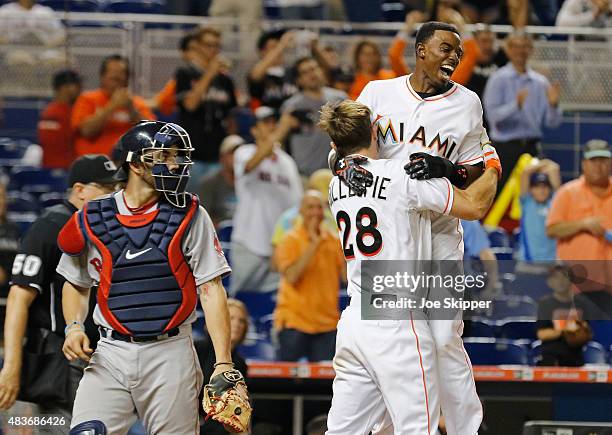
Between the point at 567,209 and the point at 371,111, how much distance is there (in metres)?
4.03

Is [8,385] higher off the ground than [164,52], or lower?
lower

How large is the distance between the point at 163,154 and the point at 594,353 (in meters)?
4.39

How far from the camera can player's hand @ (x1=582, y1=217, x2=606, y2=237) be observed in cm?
908

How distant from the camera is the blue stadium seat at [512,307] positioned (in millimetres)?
9117

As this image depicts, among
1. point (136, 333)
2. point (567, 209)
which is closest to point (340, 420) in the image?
point (136, 333)

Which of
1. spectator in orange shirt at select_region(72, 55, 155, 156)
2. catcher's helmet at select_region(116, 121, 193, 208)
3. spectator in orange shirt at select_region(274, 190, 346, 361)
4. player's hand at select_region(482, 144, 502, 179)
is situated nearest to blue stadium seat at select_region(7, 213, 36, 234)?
spectator in orange shirt at select_region(72, 55, 155, 156)

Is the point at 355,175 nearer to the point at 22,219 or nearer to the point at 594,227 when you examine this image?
the point at 594,227

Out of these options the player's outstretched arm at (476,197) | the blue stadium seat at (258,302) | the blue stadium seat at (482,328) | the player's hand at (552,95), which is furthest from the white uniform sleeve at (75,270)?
the player's hand at (552,95)

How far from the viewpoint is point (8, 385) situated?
573 centimetres

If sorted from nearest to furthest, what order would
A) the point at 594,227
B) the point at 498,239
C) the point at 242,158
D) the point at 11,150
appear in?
the point at 594,227
the point at 498,239
the point at 242,158
the point at 11,150

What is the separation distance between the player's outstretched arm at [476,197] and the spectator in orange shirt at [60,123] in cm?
678

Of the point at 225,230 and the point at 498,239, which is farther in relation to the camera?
the point at 225,230

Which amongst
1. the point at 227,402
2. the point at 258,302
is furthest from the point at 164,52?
the point at 227,402

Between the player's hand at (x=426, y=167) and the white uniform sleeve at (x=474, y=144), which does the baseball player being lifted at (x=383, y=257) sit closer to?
the player's hand at (x=426, y=167)
